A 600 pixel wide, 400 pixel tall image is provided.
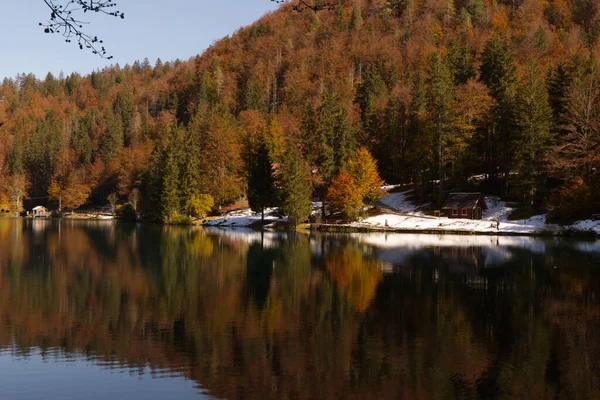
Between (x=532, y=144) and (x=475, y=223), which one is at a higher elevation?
(x=532, y=144)

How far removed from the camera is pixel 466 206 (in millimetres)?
67875

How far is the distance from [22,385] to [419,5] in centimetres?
17039

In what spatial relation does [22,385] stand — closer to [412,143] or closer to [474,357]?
[474,357]

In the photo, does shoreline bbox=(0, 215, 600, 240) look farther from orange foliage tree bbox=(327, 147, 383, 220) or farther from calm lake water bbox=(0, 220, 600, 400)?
calm lake water bbox=(0, 220, 600, 400)

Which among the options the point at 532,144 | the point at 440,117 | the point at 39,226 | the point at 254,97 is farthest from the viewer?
the point at 254,97

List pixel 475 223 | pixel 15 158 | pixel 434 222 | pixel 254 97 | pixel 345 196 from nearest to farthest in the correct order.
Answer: pixel 475 223 < pixel 434 222 < pixel 345 196 < pixel 254 97 < pixel 15 158

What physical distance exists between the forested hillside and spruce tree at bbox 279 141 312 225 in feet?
0.79

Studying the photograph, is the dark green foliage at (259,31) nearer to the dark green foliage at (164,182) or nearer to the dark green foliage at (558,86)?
the dark green foliage at (164,182)

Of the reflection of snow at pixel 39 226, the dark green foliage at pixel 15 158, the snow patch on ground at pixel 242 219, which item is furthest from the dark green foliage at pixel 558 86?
the dark green foliage at pixel 15 158

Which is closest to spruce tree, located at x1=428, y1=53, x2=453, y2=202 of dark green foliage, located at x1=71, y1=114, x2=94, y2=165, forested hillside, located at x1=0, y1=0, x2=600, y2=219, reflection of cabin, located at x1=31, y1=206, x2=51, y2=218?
forested hillside, located at x1=0, y1=0, x2=600, y2=219

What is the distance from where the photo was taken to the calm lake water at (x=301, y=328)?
14555mm

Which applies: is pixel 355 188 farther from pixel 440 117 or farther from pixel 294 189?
pixel 440 117

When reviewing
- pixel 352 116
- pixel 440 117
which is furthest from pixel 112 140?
pixel 440 117

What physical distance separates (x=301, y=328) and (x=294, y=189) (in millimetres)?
51065
